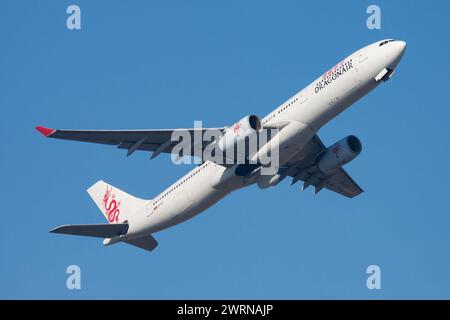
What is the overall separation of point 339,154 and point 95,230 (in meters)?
13.6

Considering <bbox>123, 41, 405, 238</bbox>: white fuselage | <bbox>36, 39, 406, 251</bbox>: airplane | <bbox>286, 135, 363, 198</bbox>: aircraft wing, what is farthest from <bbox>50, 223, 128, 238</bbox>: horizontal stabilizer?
<bbox>286, 135, 363, 198</bbox>: aircraft wing

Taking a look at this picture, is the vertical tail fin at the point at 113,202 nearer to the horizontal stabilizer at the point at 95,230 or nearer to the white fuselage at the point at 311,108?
the horizontal stabilizer at the point at 95,230

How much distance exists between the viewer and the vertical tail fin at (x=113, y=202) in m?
49.3

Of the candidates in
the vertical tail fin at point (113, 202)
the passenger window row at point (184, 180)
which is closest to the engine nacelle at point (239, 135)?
the passenger window row at point (184, 180)

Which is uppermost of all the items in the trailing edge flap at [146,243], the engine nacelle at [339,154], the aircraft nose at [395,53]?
the aircraft nose at [395,53]

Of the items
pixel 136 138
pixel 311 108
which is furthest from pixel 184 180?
pixel 311 108

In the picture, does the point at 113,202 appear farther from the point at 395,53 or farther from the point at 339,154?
the point at 395,53

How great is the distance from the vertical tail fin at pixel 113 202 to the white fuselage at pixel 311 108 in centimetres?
533

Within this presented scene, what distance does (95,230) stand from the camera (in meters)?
46.9

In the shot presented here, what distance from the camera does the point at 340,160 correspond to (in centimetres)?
4516

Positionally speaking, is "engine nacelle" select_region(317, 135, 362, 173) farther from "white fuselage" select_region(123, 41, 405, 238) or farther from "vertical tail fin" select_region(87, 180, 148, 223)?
"vertical tail fin" select_region(87, 180, 148, 223)

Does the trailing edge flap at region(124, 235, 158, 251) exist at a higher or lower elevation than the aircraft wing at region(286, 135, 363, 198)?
lower

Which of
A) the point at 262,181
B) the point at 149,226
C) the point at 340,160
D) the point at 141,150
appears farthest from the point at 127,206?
the point at 340,160

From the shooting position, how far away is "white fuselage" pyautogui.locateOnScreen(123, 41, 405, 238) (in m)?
39.7
